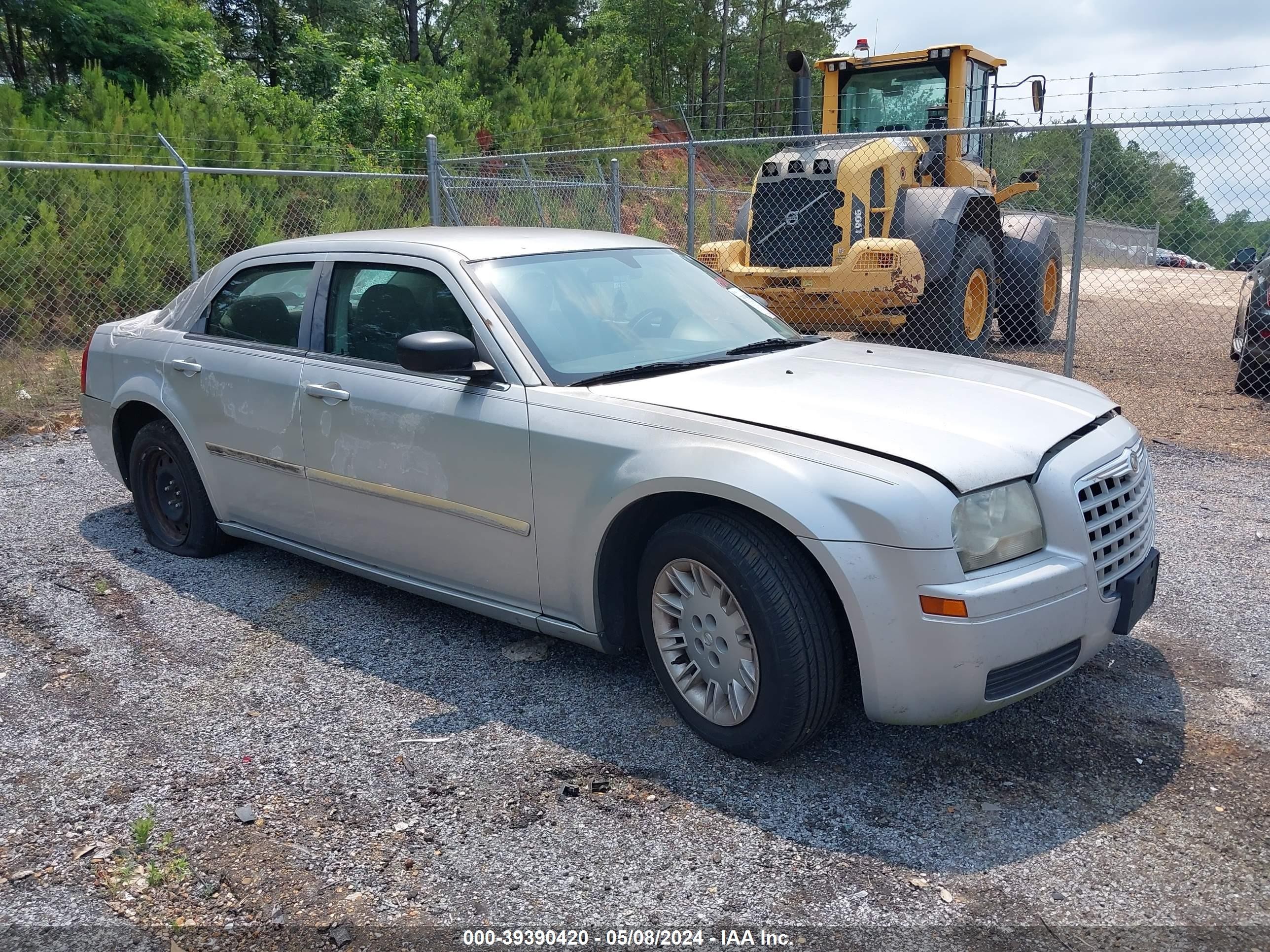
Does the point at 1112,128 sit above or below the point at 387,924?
above

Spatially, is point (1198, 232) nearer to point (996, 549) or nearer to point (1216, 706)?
point (1216, 706)

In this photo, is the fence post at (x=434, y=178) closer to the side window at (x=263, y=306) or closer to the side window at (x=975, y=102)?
the side window at (x=975, y=102)

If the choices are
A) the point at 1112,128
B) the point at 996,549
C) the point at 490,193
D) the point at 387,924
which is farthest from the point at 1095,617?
the point at 490,193

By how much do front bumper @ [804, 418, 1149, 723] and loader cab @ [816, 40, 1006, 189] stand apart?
837 cm

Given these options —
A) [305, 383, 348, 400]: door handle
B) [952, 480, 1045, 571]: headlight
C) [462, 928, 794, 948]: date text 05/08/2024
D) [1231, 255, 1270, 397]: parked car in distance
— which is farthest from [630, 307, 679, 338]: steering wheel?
[1231, 255, 1270, 397]: parked car in distance

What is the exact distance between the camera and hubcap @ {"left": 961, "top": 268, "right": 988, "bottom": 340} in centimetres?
1047

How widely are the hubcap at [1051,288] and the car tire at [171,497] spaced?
1016 cm

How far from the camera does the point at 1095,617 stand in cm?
308

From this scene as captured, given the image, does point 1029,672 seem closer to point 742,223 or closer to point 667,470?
point 667,470

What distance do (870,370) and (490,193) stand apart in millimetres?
12021

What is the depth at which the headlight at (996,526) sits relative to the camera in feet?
9.37

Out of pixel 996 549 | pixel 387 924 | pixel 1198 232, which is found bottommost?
pixel 387 924

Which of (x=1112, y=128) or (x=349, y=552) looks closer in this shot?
(x=349, y=552)

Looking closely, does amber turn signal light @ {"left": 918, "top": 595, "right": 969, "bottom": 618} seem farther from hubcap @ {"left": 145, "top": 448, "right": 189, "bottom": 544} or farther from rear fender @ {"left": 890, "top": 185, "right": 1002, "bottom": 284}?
rear fender @ {"left": 890, "top": 185, "right": 1002, "bottom": 284}
